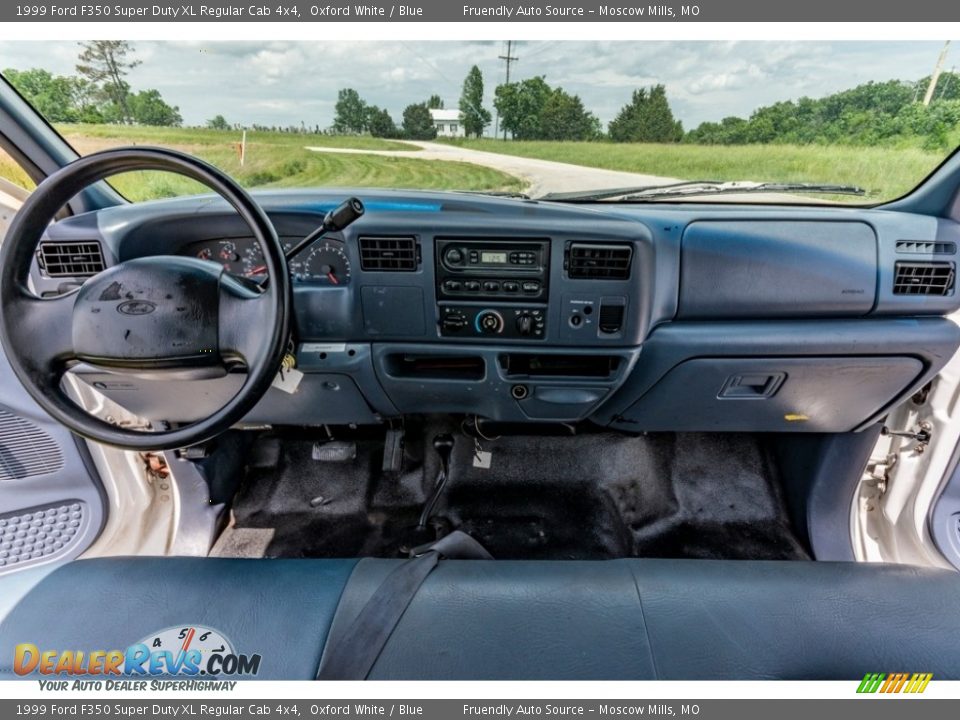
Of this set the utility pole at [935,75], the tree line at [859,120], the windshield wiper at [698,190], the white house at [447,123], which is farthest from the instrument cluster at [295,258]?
the utility pole at [935,75]

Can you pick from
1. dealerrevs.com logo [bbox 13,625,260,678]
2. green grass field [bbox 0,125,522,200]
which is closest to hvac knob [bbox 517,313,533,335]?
green grass field [bbox 0,125,522,200]

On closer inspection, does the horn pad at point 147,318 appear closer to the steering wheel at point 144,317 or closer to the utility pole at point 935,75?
the steering wheel at point 144,317

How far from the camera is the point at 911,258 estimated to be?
1886 millimetres

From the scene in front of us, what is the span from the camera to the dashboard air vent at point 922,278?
1.90m

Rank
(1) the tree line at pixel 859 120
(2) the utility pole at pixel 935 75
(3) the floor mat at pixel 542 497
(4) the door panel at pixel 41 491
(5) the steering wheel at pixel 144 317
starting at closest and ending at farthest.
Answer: (5) the steering wheel at pixel 144 317
(2) the utility pole at pixel 935 75
(1) the tree line at pixel 859 120
(4) the door panel at pixel 41 491
(3) the floor mat at pixel 542 497

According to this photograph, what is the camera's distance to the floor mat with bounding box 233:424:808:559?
8.36 ft

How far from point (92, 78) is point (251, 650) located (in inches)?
79.5

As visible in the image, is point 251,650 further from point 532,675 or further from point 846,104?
point 846,104

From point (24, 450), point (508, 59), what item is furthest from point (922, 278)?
point (24, 450)

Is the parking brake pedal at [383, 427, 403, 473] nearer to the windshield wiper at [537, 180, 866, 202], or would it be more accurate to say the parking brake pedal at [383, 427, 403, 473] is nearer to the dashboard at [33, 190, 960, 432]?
the dashboard at [33, 190, 960, 432]

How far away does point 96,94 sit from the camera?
198 centimetres

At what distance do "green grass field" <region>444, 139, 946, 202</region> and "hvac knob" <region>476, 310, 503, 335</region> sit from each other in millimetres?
623

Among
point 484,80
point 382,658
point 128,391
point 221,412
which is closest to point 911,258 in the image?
point 484,80

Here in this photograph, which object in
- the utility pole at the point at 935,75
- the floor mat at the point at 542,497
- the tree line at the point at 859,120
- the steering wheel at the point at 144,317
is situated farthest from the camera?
the floor mat at the point at 542,497
